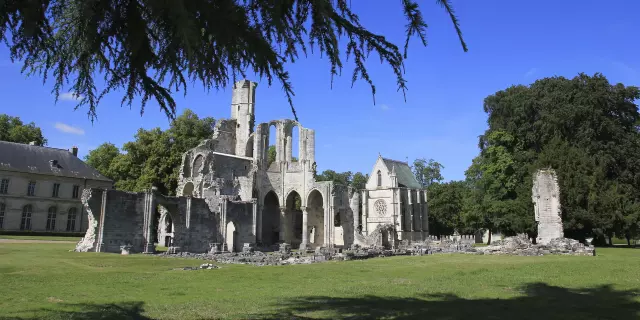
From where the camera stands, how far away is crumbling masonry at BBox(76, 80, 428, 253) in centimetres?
2456

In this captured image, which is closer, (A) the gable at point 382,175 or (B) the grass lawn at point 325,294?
(B) the grass lawn at point 325,294

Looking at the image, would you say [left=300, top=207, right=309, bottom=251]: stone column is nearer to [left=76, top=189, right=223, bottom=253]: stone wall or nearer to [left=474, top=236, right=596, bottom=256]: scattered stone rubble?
[left=76, top=189, right=223, bottom=253]: stone wall

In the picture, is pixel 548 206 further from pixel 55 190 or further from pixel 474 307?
pixel 55 190

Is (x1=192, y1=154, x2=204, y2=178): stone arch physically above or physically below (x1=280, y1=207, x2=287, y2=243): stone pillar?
above

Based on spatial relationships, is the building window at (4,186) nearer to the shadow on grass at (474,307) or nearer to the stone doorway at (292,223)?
the stone doorway at (292,223)

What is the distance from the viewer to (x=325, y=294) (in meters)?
9.31

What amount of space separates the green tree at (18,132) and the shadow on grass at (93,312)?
139 feet

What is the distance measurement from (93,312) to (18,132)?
45.3 m

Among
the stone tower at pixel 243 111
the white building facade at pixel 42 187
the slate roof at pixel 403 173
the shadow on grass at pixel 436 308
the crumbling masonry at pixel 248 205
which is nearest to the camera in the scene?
the shadow on grass at pixel 436 308

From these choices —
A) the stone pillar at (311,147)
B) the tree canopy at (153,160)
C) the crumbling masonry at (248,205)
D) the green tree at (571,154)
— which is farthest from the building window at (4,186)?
the green tree at (571,154)

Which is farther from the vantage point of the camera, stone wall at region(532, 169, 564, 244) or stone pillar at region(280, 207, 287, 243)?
stone pillar at region(280, 207, 287, 243)

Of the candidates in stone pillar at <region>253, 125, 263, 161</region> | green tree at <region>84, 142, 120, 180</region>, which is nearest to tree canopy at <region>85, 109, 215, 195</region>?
green tree at <region>84, 142, 120, 180</region>

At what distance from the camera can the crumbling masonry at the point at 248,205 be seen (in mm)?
24562

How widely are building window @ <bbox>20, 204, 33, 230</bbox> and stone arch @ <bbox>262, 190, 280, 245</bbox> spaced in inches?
779
